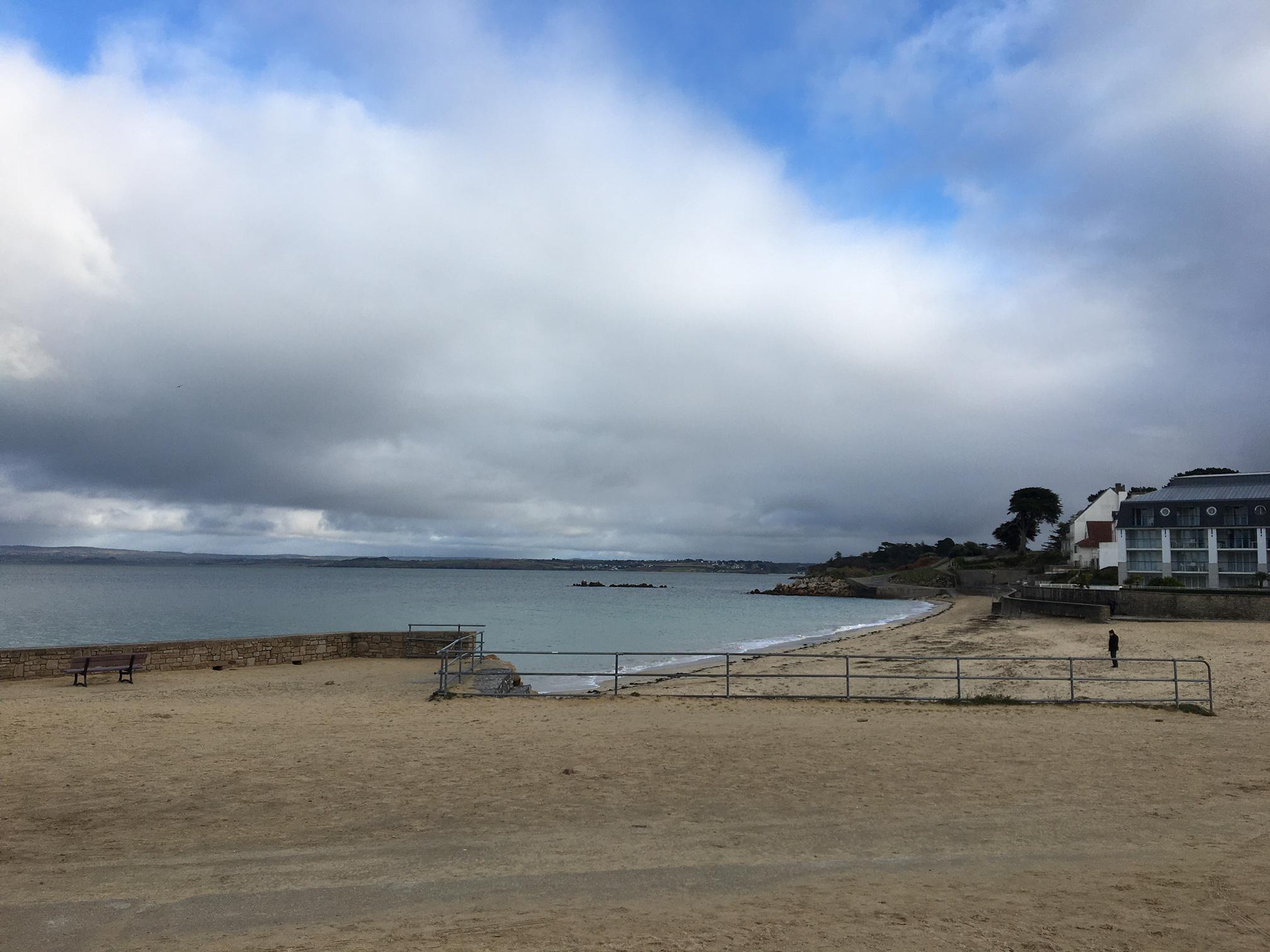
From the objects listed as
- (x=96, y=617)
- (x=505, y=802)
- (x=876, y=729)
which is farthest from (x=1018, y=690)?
(x=96, y=617)

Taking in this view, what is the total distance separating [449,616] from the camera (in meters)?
64.4

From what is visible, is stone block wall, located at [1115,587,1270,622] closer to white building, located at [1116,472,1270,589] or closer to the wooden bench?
white building, located at [1116,472,1270,589]

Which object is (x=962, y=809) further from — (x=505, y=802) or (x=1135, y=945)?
(x=505, y=802)

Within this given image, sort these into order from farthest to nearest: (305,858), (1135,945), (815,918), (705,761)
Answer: (705,761)
(305,858)
(815,918)
(1135,945)

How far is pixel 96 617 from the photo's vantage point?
54969mm

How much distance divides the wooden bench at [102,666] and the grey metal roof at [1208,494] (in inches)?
2566

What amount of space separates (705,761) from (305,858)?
511 cm

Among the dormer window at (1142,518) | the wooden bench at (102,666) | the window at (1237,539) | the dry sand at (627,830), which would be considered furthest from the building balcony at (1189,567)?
the wooden bench at (102,666)

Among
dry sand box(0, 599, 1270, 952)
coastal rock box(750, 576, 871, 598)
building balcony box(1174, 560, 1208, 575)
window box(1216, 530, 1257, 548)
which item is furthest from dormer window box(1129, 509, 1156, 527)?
coastal rock box(750, 576, 871, 598)

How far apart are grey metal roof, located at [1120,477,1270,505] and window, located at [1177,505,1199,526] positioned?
0.47m

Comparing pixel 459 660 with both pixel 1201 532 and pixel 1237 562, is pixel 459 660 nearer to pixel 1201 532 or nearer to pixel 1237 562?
pixel 1201 532

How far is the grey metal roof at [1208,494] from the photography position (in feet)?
185

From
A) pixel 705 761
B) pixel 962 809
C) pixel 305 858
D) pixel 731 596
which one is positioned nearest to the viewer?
pixel 305 858

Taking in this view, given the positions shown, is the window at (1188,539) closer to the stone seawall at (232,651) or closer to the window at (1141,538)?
the window at (1141,538)
